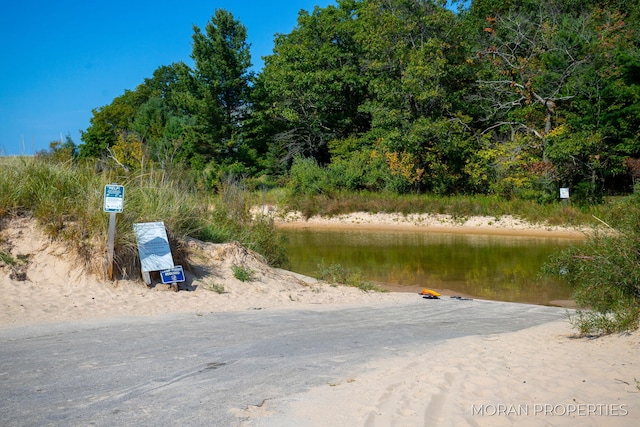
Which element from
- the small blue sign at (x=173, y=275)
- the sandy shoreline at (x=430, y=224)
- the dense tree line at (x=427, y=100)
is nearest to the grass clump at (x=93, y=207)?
the small blue sign at (x=173, y=275)

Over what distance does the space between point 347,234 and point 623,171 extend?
708 inches

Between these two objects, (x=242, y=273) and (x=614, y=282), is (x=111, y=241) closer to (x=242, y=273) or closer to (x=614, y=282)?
(x=242, y=273)

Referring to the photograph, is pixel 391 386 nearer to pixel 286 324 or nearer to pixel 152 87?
pixel 286 324

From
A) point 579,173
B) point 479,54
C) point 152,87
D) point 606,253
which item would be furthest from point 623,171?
point 152,87

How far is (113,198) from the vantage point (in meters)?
12.0

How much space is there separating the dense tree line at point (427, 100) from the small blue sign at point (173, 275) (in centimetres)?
1593

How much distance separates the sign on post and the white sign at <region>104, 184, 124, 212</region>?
134cm

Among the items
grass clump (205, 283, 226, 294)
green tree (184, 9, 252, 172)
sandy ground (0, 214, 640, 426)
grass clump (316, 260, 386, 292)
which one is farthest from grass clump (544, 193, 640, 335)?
green tree (184, 9, 252, 172)

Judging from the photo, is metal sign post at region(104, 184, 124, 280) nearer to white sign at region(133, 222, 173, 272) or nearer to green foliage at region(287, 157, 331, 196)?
white sign at region(133, 222, 173, 272)

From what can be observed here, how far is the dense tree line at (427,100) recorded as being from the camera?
37.9 m

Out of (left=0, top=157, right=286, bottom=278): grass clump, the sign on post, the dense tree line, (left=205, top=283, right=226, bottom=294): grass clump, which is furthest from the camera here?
the dense tree line

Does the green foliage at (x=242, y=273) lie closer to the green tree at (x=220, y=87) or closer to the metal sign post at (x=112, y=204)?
the metal sign post at (x=112, y=204)

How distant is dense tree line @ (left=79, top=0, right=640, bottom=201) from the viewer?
37875mm

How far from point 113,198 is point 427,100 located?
1371 inches
